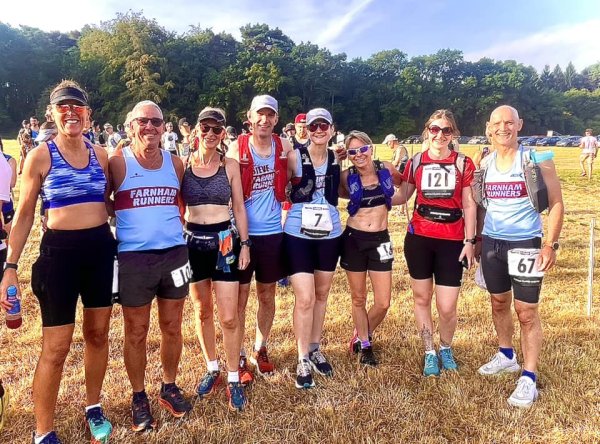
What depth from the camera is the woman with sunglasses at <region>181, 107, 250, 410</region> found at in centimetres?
337

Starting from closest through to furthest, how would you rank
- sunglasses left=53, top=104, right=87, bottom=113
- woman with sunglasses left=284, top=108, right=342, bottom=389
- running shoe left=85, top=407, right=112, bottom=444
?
sunglasses left=53, top=104, right=87, bottom=113 < running shoe left=85, top=407, right=112, bottom=444 < woman with sunglasses left=284, top=108, right=342, bottom=389

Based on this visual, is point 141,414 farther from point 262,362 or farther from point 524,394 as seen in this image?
point 524,394

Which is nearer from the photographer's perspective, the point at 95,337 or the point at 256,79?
the point at 95,337

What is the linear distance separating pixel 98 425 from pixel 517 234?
3452mm

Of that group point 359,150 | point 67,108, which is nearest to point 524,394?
point 359,150

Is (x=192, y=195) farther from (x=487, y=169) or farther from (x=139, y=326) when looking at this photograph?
(x=487, y=169)

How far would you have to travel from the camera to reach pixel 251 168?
3666 mm

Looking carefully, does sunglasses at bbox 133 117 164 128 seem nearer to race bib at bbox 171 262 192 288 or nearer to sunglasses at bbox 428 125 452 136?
race bib at bbox 171 262 192 288

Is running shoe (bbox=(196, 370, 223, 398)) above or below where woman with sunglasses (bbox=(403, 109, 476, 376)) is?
below

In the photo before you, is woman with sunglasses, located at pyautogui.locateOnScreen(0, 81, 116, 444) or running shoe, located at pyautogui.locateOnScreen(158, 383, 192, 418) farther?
running shoe, located at pyautogui.locateOnScreen(158, 383, 192, 418)

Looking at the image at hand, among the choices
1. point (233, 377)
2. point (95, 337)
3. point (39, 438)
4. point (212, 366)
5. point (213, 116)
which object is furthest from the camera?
point (212, 366)

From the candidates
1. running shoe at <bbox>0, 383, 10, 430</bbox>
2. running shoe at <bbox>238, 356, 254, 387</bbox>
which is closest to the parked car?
running shoe at <bbox>238, 356, 254, 387</bbox>

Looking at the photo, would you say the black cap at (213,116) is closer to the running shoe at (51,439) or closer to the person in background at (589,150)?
the running shoe at (51,439)

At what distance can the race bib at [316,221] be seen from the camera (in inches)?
145
